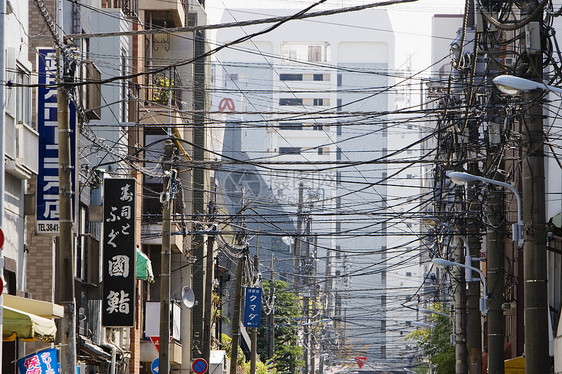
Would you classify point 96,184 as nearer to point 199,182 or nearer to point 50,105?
point 50,105

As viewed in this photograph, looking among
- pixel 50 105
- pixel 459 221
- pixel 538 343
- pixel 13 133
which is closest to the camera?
pixel 538 343

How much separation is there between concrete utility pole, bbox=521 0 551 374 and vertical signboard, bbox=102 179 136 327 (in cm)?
1651

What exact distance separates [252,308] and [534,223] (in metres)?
35.2

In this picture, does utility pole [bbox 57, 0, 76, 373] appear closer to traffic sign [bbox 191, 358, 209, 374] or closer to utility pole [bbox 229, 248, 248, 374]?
Answer: traffic sign [bbox 191, 358, 209, 374]

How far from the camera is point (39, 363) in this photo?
861 inches

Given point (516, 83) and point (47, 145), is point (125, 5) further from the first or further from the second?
point (516, 83)

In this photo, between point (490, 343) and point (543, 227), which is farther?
point (490, 343)

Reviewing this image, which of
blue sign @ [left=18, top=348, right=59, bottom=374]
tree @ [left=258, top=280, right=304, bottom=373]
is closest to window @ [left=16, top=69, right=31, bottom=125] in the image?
blue sign @ [left=18, top=348, right=59, bottom=374]

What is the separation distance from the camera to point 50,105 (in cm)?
2638

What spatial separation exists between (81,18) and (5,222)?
9621 mm

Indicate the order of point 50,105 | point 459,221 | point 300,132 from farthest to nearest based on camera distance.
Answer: point 300,132
point 459,221
point 50,105

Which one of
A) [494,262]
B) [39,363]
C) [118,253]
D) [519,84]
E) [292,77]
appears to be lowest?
[39,363]

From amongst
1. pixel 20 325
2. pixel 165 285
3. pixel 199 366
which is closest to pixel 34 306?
pixel 20 325

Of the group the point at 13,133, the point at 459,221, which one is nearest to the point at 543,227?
the point at 13,133
